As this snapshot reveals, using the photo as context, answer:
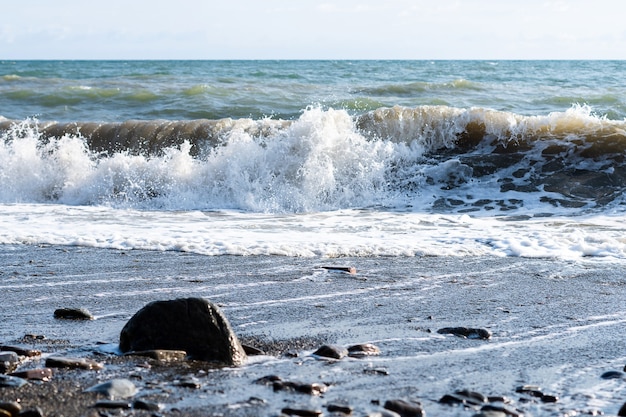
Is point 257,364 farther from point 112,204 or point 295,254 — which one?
point 112,204

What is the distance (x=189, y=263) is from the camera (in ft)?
21.0

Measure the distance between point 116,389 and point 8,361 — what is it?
66cm

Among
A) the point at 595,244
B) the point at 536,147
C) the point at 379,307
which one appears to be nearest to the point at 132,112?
the point at 536,147

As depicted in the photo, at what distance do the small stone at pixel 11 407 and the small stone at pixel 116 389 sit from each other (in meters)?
0.35

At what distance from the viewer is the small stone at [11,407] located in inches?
118

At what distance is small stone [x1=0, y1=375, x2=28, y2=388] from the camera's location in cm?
332

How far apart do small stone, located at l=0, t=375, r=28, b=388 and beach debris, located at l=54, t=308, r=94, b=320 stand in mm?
1195

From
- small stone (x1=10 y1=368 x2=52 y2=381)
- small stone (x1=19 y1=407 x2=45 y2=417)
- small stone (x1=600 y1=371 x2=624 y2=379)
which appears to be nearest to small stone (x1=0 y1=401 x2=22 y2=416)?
small stone (x1=19 y1=407 x2=45 y2=417)

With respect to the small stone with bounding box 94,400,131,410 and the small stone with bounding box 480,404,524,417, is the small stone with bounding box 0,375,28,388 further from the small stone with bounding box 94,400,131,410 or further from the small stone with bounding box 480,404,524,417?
the small stone with bounding box 480,404,524,417

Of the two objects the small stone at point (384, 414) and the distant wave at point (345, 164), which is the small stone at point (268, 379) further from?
the distant wave at point (345, 164)

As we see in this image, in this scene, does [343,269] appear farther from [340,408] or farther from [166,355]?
[340,408]

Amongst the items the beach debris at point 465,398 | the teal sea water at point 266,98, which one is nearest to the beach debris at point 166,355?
the beach debris at point 465,398

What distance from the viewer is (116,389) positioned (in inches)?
130

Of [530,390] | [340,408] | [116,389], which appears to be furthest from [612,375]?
[116,389]
